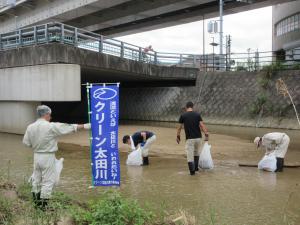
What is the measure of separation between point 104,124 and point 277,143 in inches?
190

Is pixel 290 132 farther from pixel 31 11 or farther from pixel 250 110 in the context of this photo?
pixel 31 11

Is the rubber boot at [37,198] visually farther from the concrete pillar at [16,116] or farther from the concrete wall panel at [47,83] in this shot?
the concrete pillar at [16,116]

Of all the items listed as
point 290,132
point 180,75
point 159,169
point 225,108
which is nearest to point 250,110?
point 225,108

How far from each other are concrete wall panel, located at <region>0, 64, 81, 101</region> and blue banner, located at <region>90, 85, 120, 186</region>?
35.0 ft

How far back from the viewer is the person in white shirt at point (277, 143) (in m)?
10.2

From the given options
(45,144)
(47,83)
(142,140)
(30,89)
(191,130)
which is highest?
(47,83)

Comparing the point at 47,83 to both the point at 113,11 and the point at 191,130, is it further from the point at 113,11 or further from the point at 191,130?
the point at 113,11

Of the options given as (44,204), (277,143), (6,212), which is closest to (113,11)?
(277,143)

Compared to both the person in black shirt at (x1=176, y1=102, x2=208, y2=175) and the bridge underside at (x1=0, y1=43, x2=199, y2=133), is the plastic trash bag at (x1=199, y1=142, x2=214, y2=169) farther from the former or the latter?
the bridge underside at (x1=0, y1=43, x2=199, y2=133)

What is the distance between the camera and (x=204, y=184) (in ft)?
29.7

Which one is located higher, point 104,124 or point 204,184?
point 104,124

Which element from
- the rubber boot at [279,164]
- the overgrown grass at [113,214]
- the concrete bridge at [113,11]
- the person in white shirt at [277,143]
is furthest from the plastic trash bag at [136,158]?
the concrete bridge at [113,11]

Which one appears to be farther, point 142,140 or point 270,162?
point 142,140

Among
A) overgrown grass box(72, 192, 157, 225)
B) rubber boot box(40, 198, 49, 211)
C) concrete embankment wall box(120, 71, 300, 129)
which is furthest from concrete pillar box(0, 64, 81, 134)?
overgrown grass box(72, 192, 157, 225)
